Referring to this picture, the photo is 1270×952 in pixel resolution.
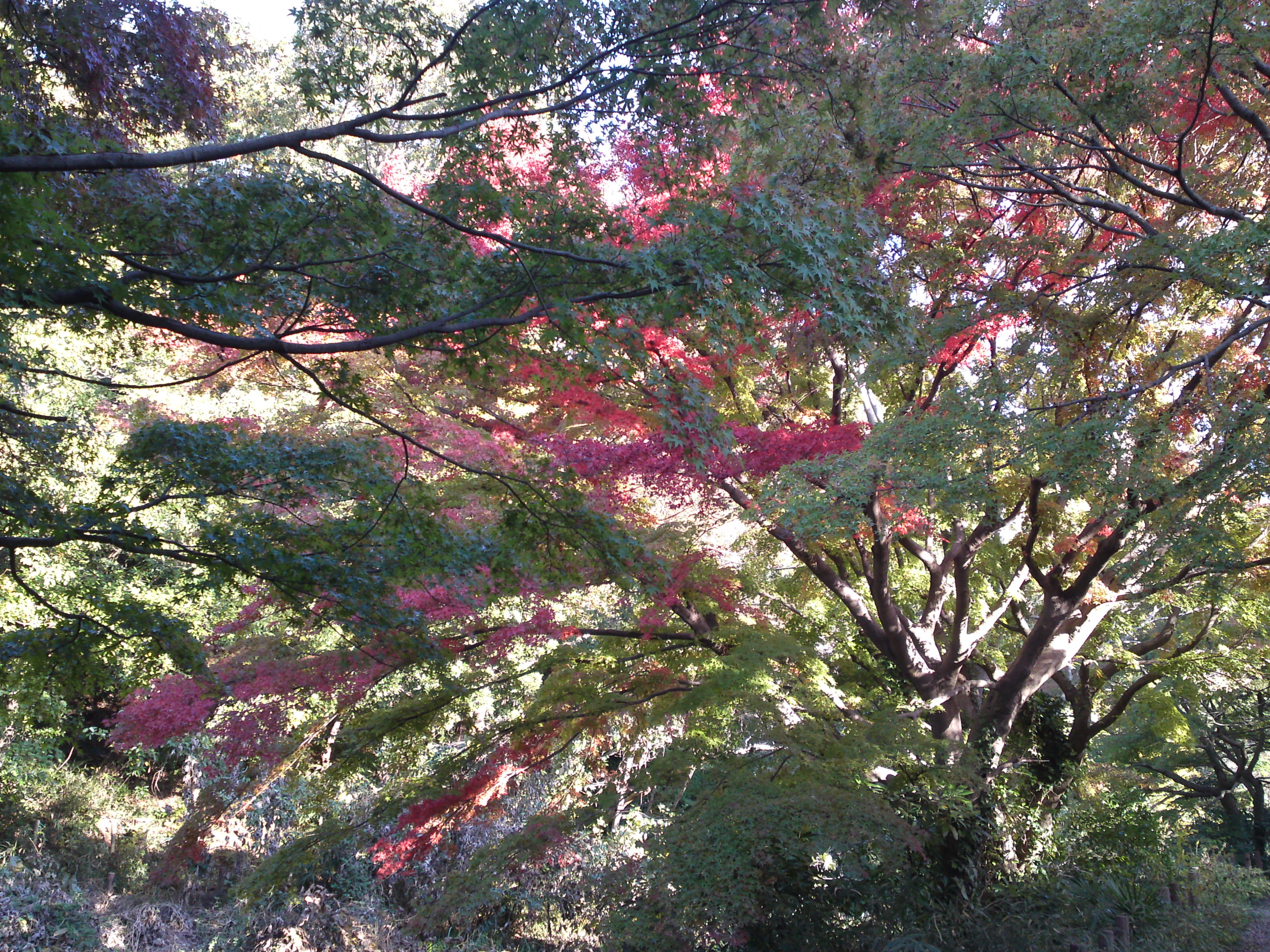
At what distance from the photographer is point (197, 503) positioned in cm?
422

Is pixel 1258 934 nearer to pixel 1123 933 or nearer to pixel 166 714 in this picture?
pixel 1123 933

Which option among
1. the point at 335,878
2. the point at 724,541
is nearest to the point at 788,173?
the point at 724,541

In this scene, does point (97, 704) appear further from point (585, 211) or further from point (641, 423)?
point (585, 211)

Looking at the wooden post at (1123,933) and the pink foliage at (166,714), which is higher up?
the pink foliage at (166,714)

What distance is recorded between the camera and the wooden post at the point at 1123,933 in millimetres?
5289

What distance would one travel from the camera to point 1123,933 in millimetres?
5348

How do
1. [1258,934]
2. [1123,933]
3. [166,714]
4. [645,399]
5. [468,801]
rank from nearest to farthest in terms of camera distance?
[1123,933]
[645,399]
[166,714]
[1258,934]
[468,801]

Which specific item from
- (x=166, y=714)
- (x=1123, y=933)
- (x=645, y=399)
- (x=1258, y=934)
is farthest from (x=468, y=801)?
(x=1258, y=934)

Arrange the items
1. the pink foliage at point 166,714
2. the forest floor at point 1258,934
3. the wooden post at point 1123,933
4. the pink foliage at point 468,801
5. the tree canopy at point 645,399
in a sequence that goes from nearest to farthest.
Answer: the tree canopy at point 645,399
the wooden post at point 1123,933
the forest floor at point 1258,934
the pink foliage at point 166,714
the pink foliage at point 468,801

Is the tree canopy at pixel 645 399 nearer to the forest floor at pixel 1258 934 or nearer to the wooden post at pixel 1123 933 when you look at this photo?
the wooden post at pixel 1123 933

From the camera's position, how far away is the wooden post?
17.4 feet

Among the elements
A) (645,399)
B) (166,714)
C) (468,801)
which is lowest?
(468,801)

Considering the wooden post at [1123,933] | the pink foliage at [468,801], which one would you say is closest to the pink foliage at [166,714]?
the pink foliage at [468,801]

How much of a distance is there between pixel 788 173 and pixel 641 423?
231cm
